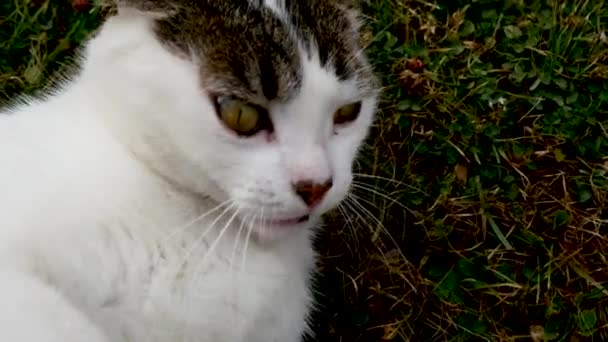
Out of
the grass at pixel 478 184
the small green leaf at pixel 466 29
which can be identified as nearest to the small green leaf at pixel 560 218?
the grass at pixel 478 184

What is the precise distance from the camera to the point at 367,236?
94.7 inches

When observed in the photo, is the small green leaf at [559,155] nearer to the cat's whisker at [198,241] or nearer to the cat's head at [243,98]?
the cat's head at [243,98]

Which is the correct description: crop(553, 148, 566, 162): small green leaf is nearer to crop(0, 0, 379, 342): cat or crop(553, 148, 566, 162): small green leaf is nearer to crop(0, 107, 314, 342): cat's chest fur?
crop(0, 0, 379, 342): cat

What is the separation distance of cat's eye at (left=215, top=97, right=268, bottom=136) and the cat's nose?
131 mm

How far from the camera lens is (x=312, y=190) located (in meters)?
1.68

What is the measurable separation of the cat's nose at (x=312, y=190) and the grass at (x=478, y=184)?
0.54 m

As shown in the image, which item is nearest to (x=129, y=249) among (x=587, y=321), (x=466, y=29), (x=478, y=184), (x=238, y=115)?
(x=238, y=115)

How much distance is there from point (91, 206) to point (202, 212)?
23 cm

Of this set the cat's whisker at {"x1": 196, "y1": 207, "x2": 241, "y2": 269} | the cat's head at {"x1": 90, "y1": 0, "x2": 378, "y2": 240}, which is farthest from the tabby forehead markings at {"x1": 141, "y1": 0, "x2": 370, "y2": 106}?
the cat's whisker at {"x1": 196, "y1": 207, "x2": 241, "y2": 269}

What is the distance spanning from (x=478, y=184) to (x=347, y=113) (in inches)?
26.1

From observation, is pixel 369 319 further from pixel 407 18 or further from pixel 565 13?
pixel 565 13

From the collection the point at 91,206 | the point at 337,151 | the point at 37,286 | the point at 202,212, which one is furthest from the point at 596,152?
the point at 37,286

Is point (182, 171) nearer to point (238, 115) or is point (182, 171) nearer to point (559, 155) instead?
point (238, 115)

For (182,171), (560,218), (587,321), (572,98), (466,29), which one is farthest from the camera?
(466,29)
